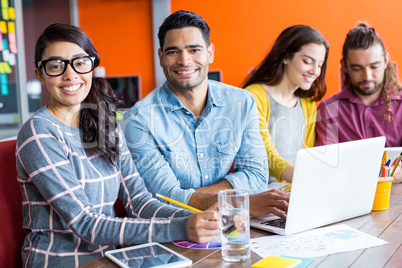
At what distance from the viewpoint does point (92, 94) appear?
151 centimetres

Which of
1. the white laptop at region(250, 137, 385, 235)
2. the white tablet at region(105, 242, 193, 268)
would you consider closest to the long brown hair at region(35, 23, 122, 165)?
the white tablet at region(105, 242, 193, 268)

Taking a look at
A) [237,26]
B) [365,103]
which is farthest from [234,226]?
[237,26]

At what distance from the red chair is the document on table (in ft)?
2.51

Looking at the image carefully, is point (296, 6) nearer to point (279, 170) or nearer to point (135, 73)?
point (135, 73)

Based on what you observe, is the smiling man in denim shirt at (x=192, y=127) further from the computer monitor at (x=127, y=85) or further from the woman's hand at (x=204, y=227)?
the computer monitor at (x=127, y=85)

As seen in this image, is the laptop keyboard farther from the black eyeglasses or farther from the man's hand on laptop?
the black eyeglasses

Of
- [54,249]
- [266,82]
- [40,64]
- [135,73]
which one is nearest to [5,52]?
[135,73]

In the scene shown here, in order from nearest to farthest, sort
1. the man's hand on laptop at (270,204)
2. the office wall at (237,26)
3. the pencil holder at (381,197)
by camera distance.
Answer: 1. the man's hand on laptop at (270,204)
2. the pencil holder at (381,197)
3. the office wall at (237,26)

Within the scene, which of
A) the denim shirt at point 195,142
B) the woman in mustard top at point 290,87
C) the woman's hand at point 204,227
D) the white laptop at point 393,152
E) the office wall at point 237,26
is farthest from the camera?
the office wall at point 237,26

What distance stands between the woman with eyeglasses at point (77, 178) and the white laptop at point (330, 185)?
0.22 m

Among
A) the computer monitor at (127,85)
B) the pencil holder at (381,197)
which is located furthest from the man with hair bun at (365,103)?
the computer monitor at (127,85)

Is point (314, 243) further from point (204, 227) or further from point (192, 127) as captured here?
point (192, 127)

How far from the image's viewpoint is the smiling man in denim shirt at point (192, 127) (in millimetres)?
1728

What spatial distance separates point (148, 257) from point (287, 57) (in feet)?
5.12
